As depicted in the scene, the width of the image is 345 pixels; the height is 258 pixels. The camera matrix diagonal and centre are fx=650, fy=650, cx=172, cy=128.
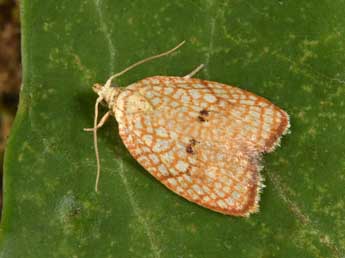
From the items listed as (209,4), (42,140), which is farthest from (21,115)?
(209,4)

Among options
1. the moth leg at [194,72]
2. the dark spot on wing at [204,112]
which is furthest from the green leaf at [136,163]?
the dark spot on wing at [204,112]

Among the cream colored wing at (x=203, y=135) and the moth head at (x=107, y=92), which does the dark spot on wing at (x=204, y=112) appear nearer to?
the cream colored wing at (x=203, y=135)

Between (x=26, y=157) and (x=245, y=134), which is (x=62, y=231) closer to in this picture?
(x=26, y=157)

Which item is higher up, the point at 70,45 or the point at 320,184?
the point at 70,45

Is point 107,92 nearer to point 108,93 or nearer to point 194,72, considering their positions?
point 108,93

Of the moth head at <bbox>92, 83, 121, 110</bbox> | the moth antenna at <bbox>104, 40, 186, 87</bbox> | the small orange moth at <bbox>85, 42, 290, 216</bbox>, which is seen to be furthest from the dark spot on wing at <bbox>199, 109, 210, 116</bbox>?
the moth head at <bbox>92, 83, 121, 110</bbox>

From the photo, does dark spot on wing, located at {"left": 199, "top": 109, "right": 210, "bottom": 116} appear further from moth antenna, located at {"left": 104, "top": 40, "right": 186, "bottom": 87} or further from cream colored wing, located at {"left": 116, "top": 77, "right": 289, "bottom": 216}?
moth antenna, located at {"left": 104, "top": 40, "right": 186, "bottom": 87}

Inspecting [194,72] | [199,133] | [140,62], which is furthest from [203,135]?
[140,62]
